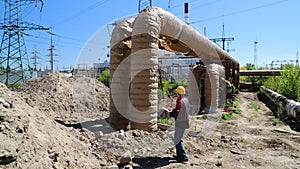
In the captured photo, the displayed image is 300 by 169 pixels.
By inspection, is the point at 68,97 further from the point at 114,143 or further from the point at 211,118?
the point at 211,118

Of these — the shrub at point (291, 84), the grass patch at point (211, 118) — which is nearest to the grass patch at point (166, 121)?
the grass patch at point (211, 118)

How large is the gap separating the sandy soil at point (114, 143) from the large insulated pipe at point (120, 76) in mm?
447

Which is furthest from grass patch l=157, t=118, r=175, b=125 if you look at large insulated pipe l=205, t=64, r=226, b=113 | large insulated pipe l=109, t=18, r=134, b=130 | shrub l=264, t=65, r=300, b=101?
shrub l=264, t=65, r=300, b=101

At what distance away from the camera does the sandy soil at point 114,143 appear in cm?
357

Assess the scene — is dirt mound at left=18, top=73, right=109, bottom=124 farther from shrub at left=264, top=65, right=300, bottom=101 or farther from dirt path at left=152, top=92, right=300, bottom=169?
shrub at left=264, top=65, right=300, bottom=101

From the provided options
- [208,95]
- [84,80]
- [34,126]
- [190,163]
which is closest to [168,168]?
[190,163]

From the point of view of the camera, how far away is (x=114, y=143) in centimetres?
510

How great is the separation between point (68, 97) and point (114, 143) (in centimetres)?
524

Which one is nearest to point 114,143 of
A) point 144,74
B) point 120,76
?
point 144,74

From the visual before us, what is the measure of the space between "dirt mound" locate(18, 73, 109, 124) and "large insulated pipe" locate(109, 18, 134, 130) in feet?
4.92

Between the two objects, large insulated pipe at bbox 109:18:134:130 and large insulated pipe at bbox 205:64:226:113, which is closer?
large insulated pipe at bbox 109:18:134:130

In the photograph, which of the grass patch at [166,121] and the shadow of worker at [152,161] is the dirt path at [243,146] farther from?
the grass patch at [166,121]

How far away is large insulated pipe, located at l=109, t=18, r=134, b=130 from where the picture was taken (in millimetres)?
6906

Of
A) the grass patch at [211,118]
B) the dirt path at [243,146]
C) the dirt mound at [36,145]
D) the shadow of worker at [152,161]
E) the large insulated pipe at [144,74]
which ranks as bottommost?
the dirt path at [243,146]
